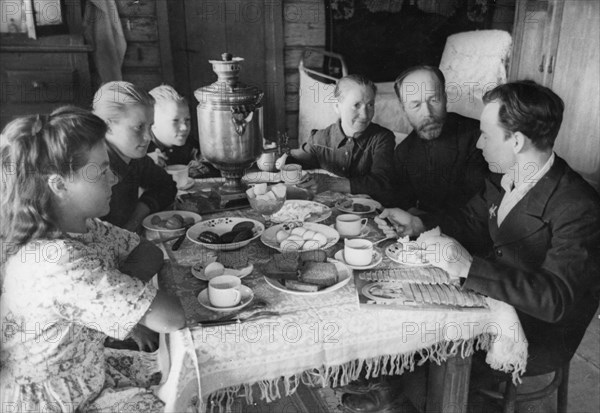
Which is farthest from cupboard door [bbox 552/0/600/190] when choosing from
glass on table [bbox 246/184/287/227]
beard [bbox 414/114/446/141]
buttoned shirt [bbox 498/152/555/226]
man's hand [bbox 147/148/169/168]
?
man's hand [bbox 147/148/169/168]

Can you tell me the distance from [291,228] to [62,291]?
86cm

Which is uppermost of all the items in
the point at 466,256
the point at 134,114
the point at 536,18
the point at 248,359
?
the point at 536,18

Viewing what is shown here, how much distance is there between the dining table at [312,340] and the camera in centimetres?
128

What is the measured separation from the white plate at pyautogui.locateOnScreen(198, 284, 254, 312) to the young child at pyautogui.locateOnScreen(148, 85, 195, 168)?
53.1 inches

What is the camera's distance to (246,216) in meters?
2.18

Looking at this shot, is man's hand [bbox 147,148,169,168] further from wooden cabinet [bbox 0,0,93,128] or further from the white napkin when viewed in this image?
the white napkin

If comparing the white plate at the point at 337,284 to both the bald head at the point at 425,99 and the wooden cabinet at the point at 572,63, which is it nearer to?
the bald head at the point at 425,99

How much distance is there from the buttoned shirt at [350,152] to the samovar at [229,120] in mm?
747

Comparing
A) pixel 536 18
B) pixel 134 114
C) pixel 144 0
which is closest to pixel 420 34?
pixel 536 18

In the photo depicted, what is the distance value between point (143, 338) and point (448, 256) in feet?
3.29

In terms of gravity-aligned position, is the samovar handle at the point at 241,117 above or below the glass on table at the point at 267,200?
above

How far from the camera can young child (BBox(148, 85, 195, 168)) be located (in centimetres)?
278

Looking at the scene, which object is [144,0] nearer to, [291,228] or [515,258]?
[291,228]

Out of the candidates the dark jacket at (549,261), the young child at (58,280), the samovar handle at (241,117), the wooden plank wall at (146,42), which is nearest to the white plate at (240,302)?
the young child at (58,280)
